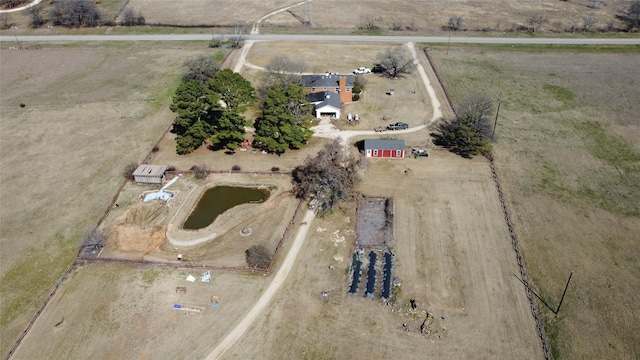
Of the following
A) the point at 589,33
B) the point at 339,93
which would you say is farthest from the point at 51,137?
the point at 589,33

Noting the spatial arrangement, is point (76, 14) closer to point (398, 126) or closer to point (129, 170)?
point (129, 170)

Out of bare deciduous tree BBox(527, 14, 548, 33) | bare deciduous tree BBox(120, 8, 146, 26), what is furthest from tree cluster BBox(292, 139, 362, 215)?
bare deciduous tree BBox(120, 8, 146, 26)

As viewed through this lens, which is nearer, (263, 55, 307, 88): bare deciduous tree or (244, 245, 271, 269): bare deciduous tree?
(244, 245, 271, 269): bare deciduous tree

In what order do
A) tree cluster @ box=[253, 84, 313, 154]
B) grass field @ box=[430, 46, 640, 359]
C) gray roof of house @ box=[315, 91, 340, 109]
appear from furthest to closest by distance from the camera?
1. gray roof of house @ box=[315, 91, 340, 109]
2. tree cluster @ box=[253, 84, 313, 154]
3. grass field @ box=[430, 46, 640, 359]

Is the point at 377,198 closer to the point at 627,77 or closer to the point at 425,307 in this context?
the point at 425,307

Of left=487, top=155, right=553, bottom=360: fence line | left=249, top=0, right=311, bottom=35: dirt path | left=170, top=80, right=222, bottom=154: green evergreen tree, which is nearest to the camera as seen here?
left=487, top=155, right=553, bottom=360: fence line

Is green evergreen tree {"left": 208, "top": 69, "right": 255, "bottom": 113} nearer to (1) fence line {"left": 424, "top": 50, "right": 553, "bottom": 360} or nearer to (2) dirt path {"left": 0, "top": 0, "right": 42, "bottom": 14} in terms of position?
(1) fence line {"left": 424, "top": 50, "right": 553, "bottom": 360}

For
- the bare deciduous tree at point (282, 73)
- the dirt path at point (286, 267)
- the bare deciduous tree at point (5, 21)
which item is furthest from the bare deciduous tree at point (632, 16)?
the bare deciduous tree at point (5, 21)
